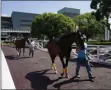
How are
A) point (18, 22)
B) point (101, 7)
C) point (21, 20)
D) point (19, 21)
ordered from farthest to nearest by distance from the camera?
1. point (21, 20)
2. point (18, 22)
3. point (19, 21)
4. point (101, 7)

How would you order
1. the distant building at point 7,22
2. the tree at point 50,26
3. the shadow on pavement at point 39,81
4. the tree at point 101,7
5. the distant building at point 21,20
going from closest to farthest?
1. the shadow on pavement at point 39,81
2. the tree at point 101,7
3. the tree at point 50,26
4. the distant building at point 21,20
5. the distant building at point 7,22

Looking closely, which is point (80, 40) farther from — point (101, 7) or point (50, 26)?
point (50, 26)

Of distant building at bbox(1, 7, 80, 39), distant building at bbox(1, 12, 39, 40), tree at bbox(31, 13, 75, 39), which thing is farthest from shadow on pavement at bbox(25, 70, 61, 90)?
distant building at bbox(1, 7, 80, 39)

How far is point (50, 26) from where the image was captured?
2063 inches

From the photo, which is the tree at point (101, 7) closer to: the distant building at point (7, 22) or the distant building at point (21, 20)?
the distant building at point (21, 20)

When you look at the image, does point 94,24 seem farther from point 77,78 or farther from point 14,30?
point 14,30

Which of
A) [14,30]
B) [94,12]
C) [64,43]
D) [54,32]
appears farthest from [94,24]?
[14,30]

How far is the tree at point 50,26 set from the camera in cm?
5241

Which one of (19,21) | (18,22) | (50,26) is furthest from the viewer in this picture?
(18,22)

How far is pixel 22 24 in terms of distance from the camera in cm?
13225

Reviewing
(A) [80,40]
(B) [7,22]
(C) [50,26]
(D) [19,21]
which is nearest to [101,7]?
(A) [80,40]

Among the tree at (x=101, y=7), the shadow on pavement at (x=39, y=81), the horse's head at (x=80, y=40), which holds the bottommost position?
the shadow on pavement at (x=39, y=81)

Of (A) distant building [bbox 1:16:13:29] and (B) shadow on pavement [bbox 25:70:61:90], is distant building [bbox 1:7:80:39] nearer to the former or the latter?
(A) distant building [bbox 1:16:13:29]

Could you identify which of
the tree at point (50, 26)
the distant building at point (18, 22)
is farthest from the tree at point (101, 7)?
the distant building at point (18, 22)
